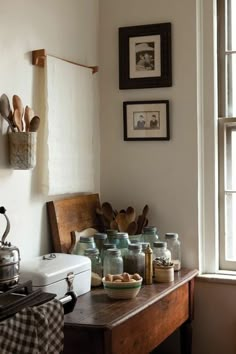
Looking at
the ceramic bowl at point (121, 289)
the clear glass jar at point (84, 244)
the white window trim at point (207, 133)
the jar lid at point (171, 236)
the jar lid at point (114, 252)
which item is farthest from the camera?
the white window trim at point (207, 133)

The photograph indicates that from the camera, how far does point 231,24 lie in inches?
118

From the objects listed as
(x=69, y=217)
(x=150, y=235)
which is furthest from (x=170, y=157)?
(x=69, y=217)

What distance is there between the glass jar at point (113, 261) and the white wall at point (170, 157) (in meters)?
0.60

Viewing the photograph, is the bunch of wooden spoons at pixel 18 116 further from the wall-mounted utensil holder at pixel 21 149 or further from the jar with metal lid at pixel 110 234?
the jar with metal lid at pixel 110 234

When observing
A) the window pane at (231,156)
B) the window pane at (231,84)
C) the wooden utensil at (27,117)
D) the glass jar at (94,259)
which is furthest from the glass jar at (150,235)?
the wooden utensil at (27,117)

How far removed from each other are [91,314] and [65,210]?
735 millimetres

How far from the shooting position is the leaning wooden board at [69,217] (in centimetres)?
260

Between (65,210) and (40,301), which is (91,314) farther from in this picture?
(65,210)

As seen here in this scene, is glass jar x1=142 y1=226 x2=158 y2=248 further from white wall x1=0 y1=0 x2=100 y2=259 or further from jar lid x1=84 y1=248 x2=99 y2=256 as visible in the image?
white wall x1=0 y1=0 x2=100 y2=259

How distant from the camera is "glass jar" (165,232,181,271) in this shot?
2.83m

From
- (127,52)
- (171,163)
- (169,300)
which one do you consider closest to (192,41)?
(127,52)

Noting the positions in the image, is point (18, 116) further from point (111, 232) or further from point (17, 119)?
point (111, 232)

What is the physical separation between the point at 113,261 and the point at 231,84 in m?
1.21

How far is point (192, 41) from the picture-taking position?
290cm
